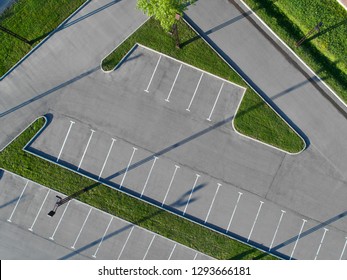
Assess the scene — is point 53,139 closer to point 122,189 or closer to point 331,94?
point 122,189

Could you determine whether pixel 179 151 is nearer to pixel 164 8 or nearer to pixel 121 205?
pixel 121 205

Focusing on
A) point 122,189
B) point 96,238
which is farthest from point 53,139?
point 96,238

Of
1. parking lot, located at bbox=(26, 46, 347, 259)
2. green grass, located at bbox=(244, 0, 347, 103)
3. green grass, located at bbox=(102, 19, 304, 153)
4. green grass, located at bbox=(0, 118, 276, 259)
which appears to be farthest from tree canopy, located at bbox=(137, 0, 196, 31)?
green grass, located at bbox=(0, 118, 276, 259)

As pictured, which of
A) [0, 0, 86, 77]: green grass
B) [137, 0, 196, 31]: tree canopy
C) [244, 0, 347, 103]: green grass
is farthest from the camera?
Answer: [0, 0, 86, 77]: green grass

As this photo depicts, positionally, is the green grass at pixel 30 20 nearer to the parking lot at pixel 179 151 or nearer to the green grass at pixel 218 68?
the parking lot at pixel 179 151

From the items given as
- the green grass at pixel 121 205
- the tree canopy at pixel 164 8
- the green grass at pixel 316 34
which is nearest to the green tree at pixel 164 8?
the tree canopy at pixel 164 8

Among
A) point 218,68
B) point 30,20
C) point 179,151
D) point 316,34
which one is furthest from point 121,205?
point 316,34

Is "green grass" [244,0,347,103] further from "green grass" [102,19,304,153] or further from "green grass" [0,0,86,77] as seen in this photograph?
"green grass" [0,0,86,77]
